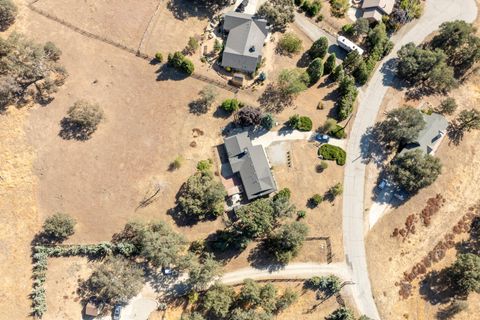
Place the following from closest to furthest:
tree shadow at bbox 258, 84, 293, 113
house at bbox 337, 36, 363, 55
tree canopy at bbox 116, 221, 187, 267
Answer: tree canopy at bbox 116, 221, 187, 267
tree shadow at bbox 258, 84, 293, 113
house at bbox 337, 36, 363, 55

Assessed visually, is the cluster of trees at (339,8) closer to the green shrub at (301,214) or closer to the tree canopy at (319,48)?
the tree canopy at (319,48)

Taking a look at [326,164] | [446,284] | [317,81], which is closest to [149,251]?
[326,164]

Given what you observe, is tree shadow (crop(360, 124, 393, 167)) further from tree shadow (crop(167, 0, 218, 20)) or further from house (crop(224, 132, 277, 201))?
tree shadow (crop(167, 0, 218, 20))

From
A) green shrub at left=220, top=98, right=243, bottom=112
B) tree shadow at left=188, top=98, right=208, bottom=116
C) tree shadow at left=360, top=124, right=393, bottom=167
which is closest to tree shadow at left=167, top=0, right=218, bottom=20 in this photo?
tree shadow at left=188, top=98, right=208, bottom=116

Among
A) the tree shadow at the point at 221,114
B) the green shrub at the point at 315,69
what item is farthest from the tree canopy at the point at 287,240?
the green shrub at the point at 315,69

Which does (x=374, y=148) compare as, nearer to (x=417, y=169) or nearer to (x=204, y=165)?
(x=417, y=169)
